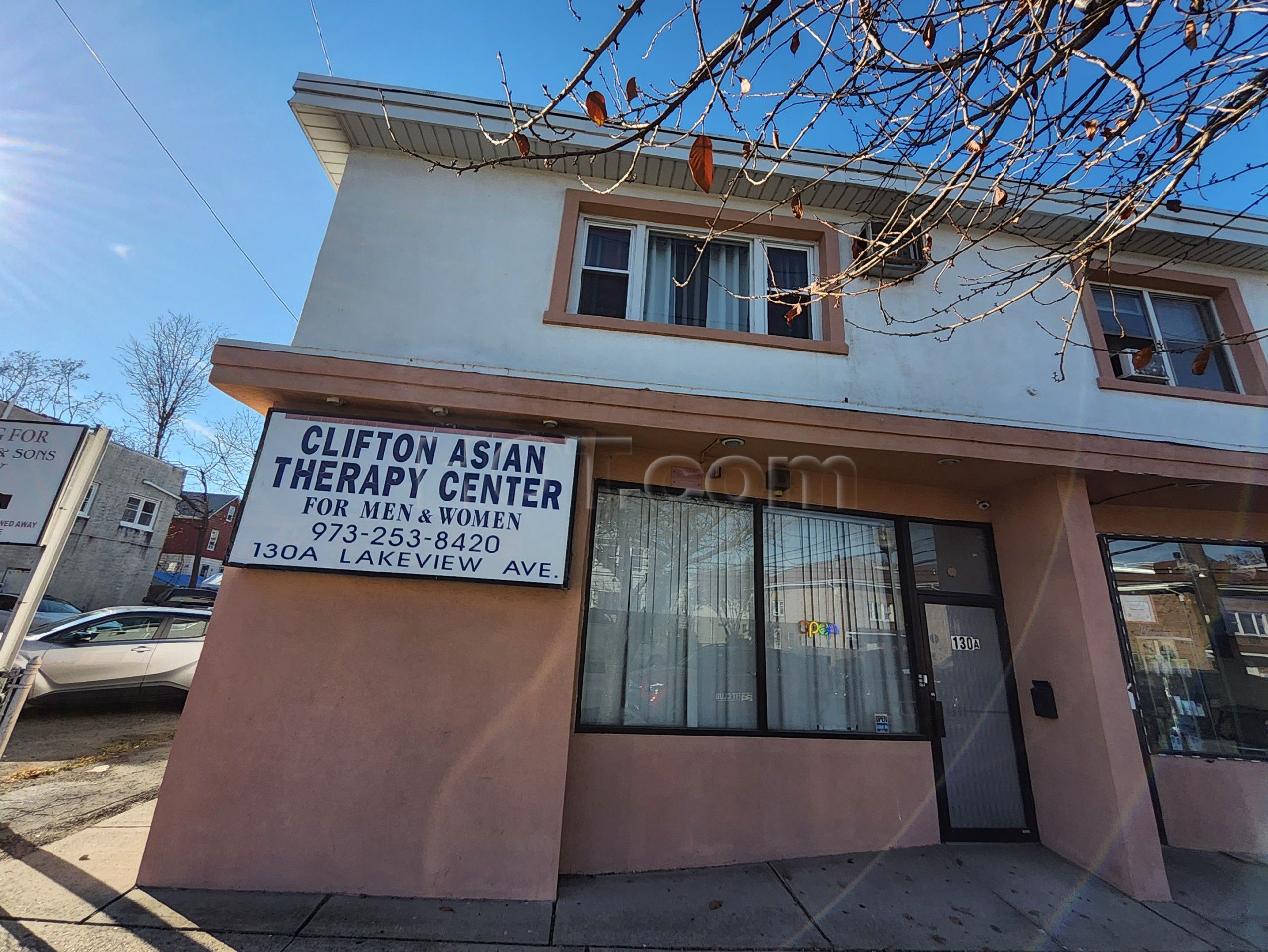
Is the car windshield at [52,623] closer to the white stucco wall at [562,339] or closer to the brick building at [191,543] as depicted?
the white stucco wall at [562,339]

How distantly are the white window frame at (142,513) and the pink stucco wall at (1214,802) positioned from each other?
2614cm

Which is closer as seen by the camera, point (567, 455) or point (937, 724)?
point (567, 455)

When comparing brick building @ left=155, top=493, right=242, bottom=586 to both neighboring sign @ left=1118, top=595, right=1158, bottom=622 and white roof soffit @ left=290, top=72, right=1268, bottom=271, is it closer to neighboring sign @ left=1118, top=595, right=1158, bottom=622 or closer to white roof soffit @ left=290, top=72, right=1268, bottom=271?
white roof soffit @ left=290, top=72, right=1268, bottom=271

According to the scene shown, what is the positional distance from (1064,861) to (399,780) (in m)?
5.41

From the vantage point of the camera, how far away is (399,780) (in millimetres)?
3986

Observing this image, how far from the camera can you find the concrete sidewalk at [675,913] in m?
3.34

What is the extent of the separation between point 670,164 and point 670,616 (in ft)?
14.0

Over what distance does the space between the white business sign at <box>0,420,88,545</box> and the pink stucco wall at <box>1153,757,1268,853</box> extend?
9221mm

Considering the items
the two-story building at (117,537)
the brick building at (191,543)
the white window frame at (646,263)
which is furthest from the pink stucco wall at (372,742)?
the brick building at (191,543)

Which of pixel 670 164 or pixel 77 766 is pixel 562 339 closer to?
pixel 670 164

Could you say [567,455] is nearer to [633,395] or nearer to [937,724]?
[633,395]

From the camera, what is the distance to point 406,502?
4348 millimetres

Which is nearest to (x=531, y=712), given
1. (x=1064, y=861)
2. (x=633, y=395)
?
(x=633, y=395)

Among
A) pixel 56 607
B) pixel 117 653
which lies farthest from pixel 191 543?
pixel 117 653
